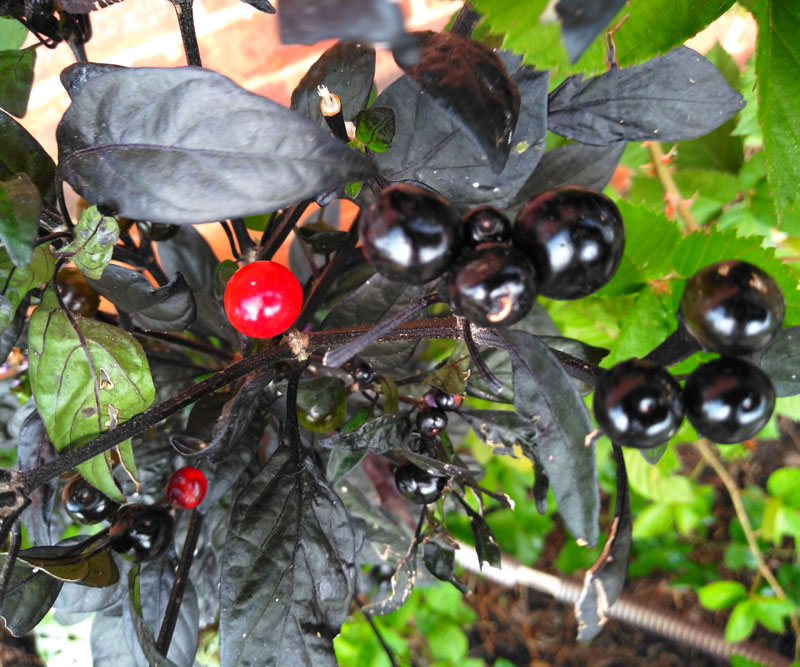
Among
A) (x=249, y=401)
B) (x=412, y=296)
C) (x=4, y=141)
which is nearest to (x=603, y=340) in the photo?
(x=412, y=296)

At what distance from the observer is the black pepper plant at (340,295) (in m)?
0.23

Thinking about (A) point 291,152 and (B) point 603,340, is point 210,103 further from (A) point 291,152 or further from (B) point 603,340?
(B) point 603,340

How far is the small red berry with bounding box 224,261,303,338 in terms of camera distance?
0.35 meters

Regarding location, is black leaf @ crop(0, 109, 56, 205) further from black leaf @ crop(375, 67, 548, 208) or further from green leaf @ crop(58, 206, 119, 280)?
black leaf @ crop(375, 67, 548, 208)

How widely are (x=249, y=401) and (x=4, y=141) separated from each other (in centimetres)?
21

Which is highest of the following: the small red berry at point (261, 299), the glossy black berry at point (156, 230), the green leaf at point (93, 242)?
the green leaf at point (93, 242)

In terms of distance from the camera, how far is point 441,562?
0.49 metres

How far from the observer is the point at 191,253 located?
1.92 ft

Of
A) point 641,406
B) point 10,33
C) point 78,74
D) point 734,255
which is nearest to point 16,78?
point 10,33

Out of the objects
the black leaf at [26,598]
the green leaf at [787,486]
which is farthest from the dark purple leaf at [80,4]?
the green leaf at [787,486]

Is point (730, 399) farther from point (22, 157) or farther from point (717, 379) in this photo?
point (22, 157)

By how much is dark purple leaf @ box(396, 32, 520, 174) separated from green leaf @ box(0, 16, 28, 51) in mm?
367

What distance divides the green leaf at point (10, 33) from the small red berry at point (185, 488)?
0.35 m

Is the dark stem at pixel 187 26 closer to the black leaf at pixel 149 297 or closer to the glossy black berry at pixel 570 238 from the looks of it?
the black leaf at pixel 149 297
